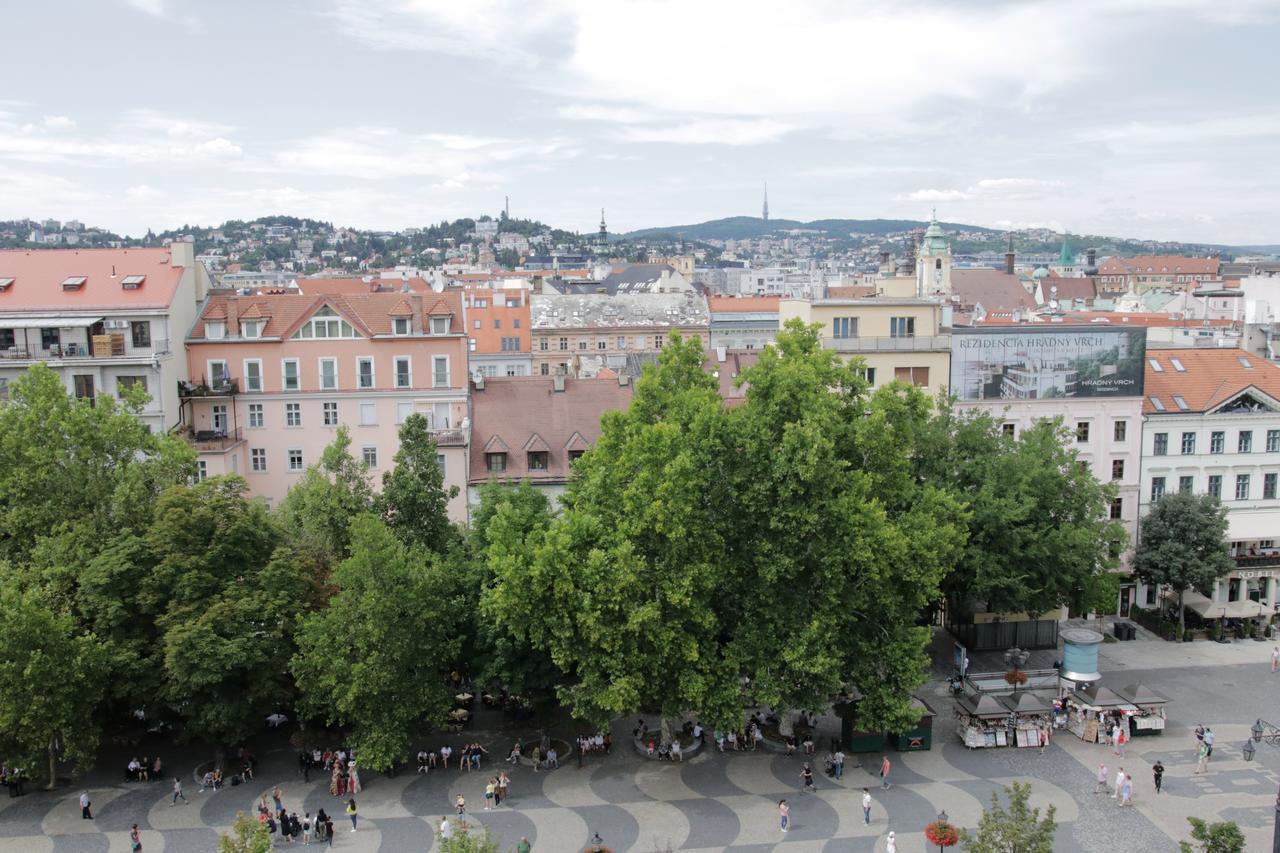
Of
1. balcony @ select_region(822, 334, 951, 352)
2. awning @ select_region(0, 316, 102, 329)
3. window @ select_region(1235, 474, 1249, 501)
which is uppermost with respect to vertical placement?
awning @ select_region(0, 316, 102, 329)

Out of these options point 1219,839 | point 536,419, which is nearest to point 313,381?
point 536,419

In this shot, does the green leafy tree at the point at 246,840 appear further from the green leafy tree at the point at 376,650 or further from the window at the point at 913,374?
the window at the point at 913,374

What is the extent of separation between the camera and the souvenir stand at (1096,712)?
1750 inches

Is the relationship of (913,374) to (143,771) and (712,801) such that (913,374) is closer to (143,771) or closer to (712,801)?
(712,801)

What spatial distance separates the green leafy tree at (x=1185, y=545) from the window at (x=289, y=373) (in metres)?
47.3

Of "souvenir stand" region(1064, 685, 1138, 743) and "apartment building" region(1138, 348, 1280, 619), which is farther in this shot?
"apartment building" region(1138, 348, 1280, 619)

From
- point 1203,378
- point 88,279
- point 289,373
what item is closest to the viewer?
point 88,279

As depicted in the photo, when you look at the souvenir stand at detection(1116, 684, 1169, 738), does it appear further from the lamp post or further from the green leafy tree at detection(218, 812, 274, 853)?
the green leafy tree at detection(218, 812, 274, 853)

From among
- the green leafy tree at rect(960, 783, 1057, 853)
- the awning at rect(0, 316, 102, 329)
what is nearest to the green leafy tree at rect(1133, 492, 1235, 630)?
the green leafy tree at rect(960, 783, 1057, 853)

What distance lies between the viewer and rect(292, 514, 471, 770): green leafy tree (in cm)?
3878

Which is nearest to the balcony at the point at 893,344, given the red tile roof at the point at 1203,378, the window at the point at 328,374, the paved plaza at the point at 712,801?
the red tile roof at the point at 1203,378

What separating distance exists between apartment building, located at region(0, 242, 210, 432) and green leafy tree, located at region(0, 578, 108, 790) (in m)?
21.7

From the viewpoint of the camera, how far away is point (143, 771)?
41.1 metres

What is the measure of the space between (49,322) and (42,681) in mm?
27779
